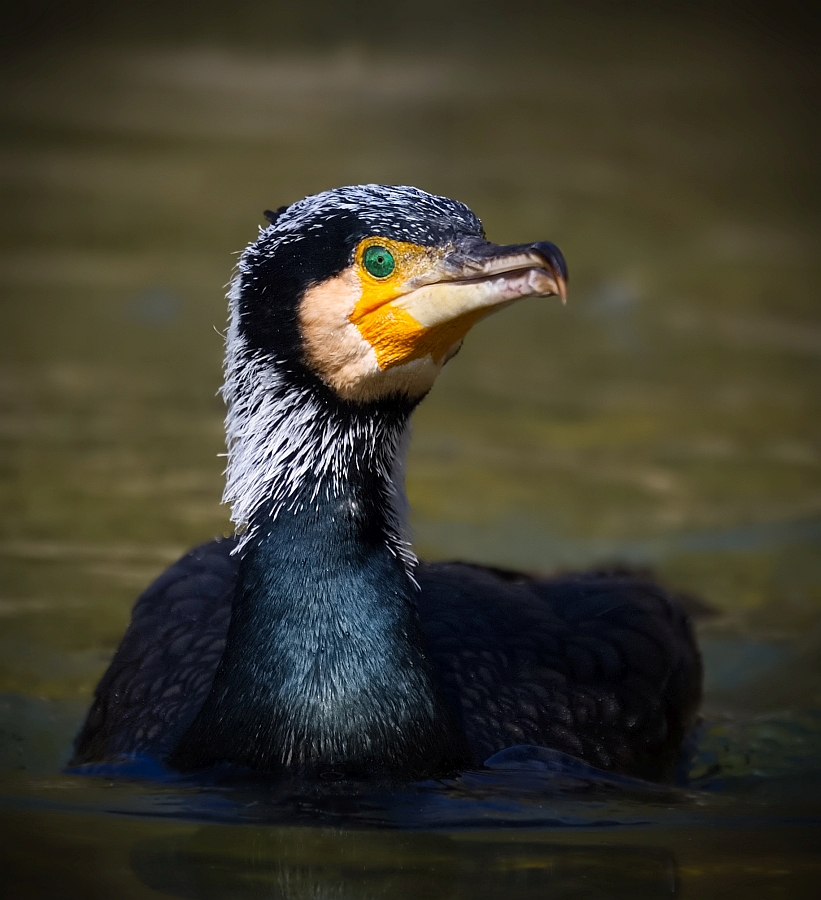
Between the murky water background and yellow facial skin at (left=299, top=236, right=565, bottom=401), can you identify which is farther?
the murky water background

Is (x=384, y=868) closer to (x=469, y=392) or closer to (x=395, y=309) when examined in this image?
(x=395, y=309)

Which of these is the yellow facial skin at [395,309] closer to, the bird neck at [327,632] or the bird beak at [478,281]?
the bird beak at [478,281]

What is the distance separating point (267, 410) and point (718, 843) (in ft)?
6.02

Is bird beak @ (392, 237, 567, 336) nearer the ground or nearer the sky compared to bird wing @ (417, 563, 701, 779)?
nearer the sky

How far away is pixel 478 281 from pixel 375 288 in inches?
11.7

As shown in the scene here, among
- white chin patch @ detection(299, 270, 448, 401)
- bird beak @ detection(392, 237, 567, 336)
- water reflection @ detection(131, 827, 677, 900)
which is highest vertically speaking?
bird beak @ detection(392, 237, 567, 336)

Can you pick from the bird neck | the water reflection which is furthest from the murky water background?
the bird neck

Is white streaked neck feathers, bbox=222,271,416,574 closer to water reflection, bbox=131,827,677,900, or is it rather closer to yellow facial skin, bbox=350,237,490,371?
yellow facial skin, bbox=350,237,490,371

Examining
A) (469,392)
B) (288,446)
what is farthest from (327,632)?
(469,392)

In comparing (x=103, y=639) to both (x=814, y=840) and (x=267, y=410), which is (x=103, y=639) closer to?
(x=267, y=410)

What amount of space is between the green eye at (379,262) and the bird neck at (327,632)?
40 cm

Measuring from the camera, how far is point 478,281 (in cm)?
411

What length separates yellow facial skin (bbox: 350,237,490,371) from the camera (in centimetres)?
418

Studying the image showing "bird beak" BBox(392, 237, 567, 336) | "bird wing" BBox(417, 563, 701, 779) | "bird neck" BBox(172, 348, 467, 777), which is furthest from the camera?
"bird wing" BBox(417, 563, 701, 779)
